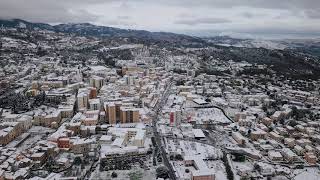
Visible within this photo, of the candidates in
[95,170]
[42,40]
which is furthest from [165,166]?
[42,40]

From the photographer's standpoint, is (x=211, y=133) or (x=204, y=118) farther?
(x=204, y=118)

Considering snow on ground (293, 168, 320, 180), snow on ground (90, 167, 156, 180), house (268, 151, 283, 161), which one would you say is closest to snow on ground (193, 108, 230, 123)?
A: house (268, 151, 283, 161)

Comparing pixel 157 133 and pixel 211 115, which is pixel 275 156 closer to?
pixel 157 133

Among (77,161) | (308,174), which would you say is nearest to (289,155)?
(308,174)

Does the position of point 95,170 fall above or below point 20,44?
below

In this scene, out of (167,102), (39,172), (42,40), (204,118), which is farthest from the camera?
(42,40)

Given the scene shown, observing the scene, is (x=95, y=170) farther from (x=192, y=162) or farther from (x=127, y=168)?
(x=192, y=162)

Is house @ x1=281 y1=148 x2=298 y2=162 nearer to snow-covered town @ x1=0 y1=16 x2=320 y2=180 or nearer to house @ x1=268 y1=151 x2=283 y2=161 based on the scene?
snow-covered town @ x1=0 y1=16 x2=320 y2=180

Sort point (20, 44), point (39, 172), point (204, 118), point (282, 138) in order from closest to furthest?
point (39, 172)
point (282, 138)
point (204, 118)
point (20, 44)
